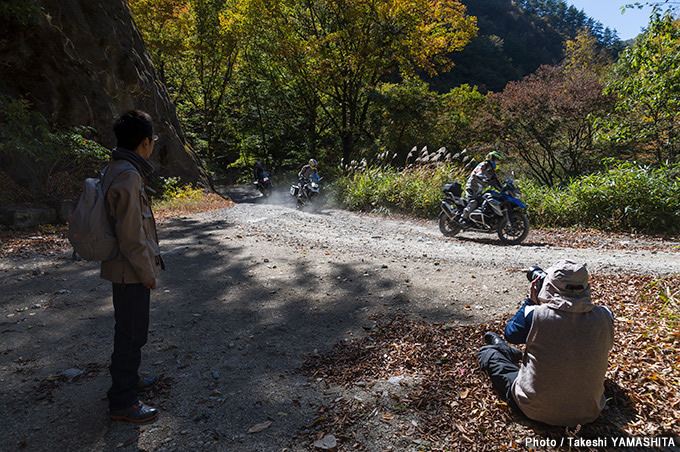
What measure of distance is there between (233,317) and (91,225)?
214 centimetres

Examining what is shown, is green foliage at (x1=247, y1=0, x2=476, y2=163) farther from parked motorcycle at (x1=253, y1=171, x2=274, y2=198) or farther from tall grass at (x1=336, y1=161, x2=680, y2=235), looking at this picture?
tall grass at (x1=336, y1=161, x2=680, y2=235)

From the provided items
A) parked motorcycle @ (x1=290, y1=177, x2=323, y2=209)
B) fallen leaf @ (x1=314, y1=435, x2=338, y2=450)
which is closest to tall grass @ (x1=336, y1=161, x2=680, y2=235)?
parked motorcycle @ (x1=290, y1=177, x2=323, y2=209)

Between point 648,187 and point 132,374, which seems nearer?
point 132,374

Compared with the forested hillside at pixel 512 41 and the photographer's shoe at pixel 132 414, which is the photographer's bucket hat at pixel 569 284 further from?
the forested hillside at pixel 512 41

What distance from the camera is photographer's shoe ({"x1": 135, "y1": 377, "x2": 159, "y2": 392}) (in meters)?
2.62

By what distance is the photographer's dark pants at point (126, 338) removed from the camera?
2240 mm

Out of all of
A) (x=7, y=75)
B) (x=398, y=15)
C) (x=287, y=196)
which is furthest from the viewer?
(x=287, y=196)

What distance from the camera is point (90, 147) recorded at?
841cm

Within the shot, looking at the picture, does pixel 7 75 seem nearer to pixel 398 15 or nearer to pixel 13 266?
pixel 13 266

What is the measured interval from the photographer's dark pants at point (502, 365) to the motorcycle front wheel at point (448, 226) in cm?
575

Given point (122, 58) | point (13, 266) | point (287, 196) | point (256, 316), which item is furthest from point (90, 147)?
point (287, 196)

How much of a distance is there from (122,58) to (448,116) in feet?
43.2

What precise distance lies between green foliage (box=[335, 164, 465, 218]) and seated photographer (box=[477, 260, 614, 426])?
8661mm

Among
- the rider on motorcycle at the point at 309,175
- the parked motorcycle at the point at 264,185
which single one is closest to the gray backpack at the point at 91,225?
the rider on motorcycle at the point at 309,175
